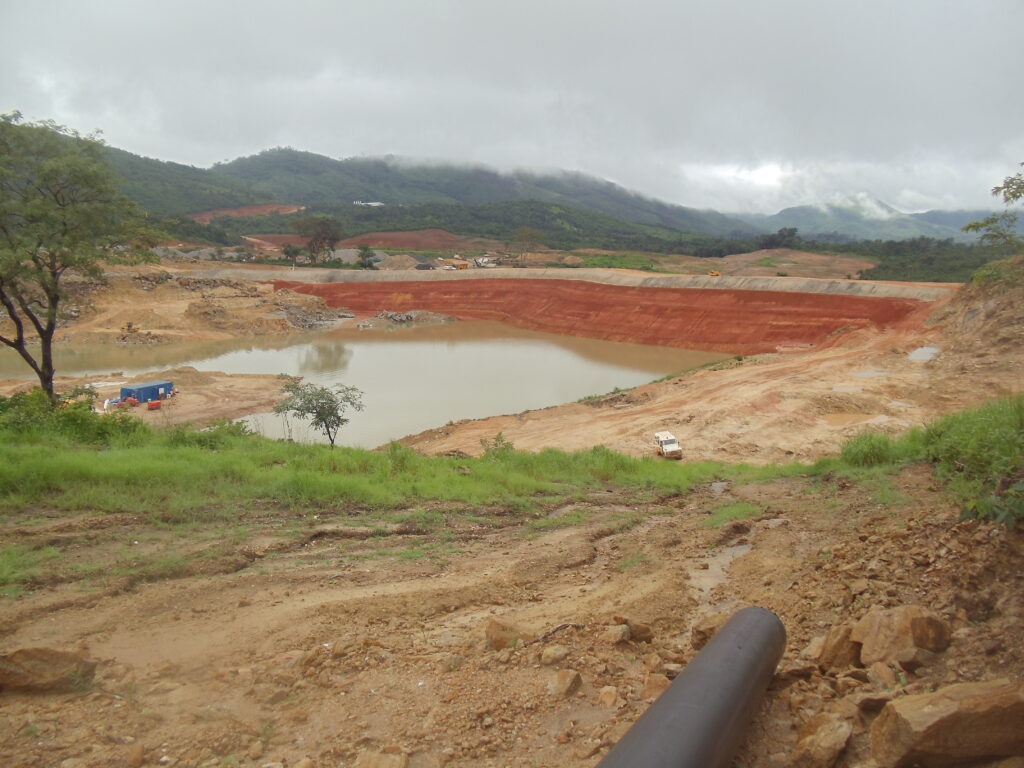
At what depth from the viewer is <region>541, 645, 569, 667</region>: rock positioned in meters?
3.94

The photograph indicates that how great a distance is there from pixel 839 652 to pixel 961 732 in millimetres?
1208

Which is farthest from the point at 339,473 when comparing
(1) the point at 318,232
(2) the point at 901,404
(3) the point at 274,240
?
(3) the point at 274,240

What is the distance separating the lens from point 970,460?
7277 millimetres

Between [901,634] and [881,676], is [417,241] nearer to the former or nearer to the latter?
[901,634]

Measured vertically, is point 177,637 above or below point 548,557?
above

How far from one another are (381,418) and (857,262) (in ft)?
201

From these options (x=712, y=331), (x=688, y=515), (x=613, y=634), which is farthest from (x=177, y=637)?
(x=712, y=331)

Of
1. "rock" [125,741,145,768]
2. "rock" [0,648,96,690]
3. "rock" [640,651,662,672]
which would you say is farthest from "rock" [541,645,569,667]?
"rock" [0,648,96,690]

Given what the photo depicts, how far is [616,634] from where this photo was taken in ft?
14.1

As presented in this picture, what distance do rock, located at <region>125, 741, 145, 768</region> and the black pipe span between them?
7.26ft

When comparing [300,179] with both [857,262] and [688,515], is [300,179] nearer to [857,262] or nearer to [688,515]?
[857,262]

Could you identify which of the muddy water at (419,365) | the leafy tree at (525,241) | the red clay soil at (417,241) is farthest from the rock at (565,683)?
the red clay soil at (417,241)

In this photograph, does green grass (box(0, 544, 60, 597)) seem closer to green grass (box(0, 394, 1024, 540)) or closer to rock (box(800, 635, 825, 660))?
green grass (box(0, 394, 1024, 540))

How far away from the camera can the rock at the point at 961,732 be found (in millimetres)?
2539
